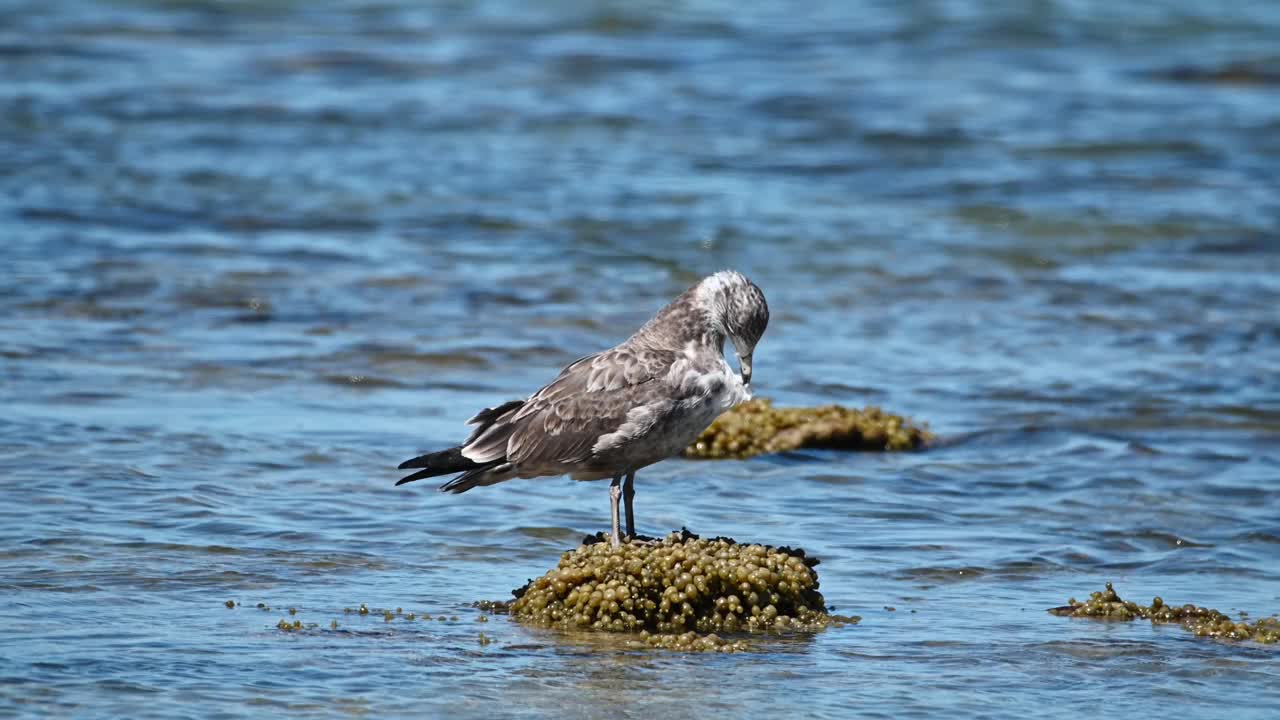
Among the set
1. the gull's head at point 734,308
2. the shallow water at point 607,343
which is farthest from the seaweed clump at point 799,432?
the gull's head at point 734,308

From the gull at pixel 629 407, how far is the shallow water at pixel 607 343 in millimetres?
490

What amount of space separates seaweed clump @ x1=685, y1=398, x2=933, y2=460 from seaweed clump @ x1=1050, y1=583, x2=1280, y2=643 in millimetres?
2746

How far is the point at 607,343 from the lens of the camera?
1198 cm

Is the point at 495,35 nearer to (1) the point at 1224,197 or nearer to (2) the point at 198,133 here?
(2) the point at 198,133

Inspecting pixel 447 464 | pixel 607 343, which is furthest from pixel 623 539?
pixel 607 343

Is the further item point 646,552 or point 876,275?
point 876,275

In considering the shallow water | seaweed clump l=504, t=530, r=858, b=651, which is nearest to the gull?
seaweed clump l=504, t=530, r=858, b=651

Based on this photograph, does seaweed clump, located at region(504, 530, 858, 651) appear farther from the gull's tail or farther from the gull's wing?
the gull's tail

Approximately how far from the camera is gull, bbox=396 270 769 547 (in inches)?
253

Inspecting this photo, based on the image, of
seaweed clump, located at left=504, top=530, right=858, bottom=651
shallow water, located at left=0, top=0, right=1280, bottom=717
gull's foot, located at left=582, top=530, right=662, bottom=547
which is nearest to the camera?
shallow water, located at left=0, top=0, right=1280, bottom=717

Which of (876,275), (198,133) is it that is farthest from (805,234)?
(198,133)

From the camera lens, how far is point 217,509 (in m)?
7.60

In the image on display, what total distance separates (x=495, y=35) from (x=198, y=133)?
8.92m

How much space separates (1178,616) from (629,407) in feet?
6.71
